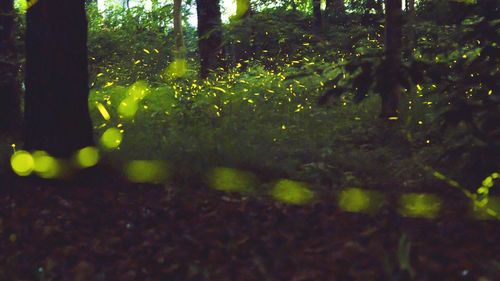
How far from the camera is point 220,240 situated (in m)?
4.57

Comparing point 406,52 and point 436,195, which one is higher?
point 406,52

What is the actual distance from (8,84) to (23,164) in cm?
376

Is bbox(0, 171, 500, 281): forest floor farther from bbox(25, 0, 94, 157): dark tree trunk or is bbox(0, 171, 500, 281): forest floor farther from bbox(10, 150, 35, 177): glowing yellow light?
bbox(25, 0, 94, 157): dark tree trunk

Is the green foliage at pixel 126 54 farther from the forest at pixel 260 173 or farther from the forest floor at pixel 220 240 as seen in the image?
the forest floor at pixel 220 240

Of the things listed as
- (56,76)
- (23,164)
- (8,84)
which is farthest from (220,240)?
(8,84)

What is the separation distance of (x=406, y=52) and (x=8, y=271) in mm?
4092

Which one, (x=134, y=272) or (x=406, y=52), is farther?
(x=406, y=52)

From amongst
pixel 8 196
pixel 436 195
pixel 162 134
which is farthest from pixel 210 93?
pixel 436 195

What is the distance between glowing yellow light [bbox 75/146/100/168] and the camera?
6270 millimetres

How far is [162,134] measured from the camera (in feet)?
26.7

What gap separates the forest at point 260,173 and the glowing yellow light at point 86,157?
2 cm

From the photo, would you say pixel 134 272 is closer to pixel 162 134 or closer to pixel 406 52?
pixel 406 52

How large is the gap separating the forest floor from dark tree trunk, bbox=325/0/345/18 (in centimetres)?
2069

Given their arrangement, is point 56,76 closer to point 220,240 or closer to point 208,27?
point 220,240
